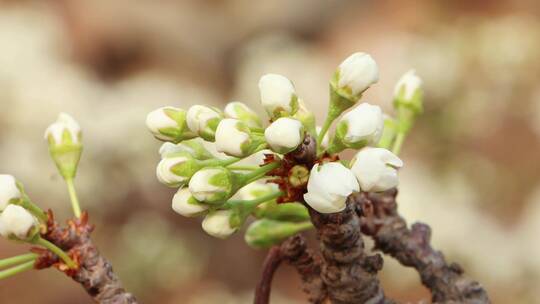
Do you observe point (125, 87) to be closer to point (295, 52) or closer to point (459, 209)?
point (295, 52)

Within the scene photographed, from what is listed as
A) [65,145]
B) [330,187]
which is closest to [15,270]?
[65,145]

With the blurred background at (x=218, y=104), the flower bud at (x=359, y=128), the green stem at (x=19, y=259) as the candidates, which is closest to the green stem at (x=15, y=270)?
the green stem at (x=19, y=259)

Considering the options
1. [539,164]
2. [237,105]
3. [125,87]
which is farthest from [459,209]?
[237,105]

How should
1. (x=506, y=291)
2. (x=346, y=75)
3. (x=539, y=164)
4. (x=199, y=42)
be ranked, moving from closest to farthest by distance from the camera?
(x=346, y=75) < (x=506, y=291) < (x=539, y=164) < (x=199, y=42)

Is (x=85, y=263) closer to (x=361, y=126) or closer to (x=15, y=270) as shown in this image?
(x=15, y=270)

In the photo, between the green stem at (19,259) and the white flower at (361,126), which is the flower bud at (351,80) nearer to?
the white flower at (361,126)

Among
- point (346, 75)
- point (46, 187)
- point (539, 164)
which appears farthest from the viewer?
point (539, 164)

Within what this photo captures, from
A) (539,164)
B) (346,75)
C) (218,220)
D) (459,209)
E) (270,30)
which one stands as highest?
(270,30)
